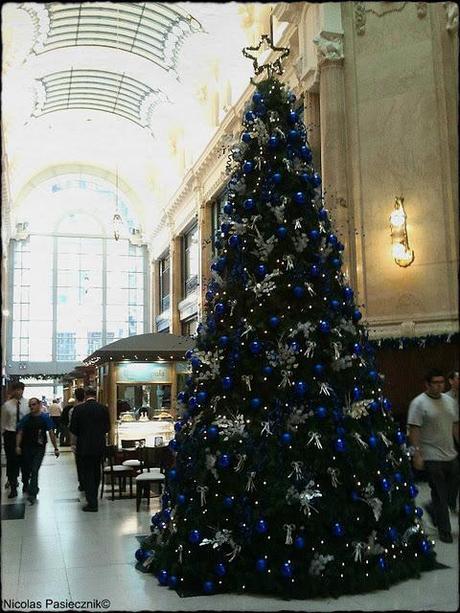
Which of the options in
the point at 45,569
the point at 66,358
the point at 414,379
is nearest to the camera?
the point at 45,569

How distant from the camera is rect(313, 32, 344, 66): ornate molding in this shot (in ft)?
37.2

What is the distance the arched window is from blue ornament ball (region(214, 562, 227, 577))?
1243 inches

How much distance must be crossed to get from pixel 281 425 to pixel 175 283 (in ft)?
71.0

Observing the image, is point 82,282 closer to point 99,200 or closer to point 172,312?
point 99,200

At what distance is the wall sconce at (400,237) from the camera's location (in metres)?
10.5

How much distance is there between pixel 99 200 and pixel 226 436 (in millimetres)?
33403

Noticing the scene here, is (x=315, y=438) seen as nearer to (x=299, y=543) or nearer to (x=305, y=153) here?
(x=299, y=543)

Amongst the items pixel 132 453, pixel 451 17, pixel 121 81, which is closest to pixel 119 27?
pixel 121 81

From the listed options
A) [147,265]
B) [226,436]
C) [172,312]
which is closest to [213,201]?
[172,312]

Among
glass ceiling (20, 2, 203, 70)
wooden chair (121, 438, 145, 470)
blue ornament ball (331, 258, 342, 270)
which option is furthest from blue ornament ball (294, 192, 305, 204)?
glass ceiling (20, 2, 203, 70)

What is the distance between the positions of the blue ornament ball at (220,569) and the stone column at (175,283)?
2127 cm

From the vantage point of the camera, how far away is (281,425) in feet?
14.7

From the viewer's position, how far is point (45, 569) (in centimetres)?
497

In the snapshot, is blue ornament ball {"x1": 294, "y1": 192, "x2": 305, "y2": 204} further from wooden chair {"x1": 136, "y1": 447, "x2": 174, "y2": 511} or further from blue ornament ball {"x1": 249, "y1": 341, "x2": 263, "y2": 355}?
wooden chair {"x1": 136, "y1": 447, "x2": 174, "y2": 511}
